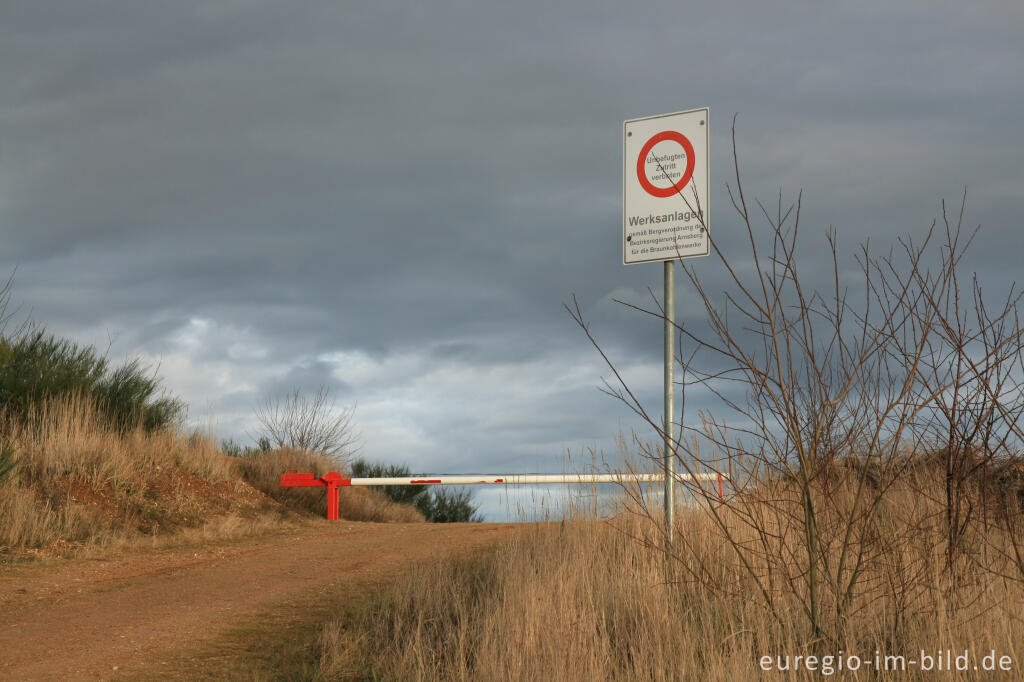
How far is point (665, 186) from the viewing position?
23.4 feet

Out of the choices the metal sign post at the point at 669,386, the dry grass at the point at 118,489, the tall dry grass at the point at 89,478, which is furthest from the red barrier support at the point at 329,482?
the metal sign post at the point at 669,386

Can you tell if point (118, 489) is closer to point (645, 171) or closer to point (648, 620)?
point (645, 171)

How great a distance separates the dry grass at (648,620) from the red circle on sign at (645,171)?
2817mm

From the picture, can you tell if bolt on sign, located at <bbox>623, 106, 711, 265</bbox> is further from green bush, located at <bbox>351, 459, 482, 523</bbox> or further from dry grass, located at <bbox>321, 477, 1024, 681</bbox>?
green bush, located at <bbox>351, 459, 482, 523</bbox>

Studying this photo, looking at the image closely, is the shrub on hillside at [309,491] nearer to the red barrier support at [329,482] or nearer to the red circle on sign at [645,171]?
the red barrier support at [329,482]

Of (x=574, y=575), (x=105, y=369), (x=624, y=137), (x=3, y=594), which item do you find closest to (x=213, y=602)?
(x=3, y=594)

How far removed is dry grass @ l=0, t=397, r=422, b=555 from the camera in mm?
10203

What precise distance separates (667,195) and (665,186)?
0.09m

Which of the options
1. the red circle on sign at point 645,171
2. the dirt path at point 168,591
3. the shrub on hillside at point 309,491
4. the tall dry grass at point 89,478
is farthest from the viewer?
the shrub on hillside at point 309,491

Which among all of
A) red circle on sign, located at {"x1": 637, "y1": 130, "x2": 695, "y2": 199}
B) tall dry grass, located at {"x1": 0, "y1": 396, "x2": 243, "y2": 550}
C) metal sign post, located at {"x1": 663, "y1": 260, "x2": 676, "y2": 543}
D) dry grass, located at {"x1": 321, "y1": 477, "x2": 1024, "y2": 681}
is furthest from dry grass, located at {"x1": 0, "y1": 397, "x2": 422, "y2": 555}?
red circle on sign, located at {"x1": 637, "y1": 130, "x2": 695, "y2": 199}

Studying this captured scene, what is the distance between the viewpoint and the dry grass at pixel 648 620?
5.04 m

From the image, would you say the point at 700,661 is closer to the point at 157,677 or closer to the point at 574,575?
the point at 574,575

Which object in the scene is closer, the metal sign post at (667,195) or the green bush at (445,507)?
the metal sign post at (667,195)

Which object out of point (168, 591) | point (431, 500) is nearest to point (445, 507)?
point (431, 500)
